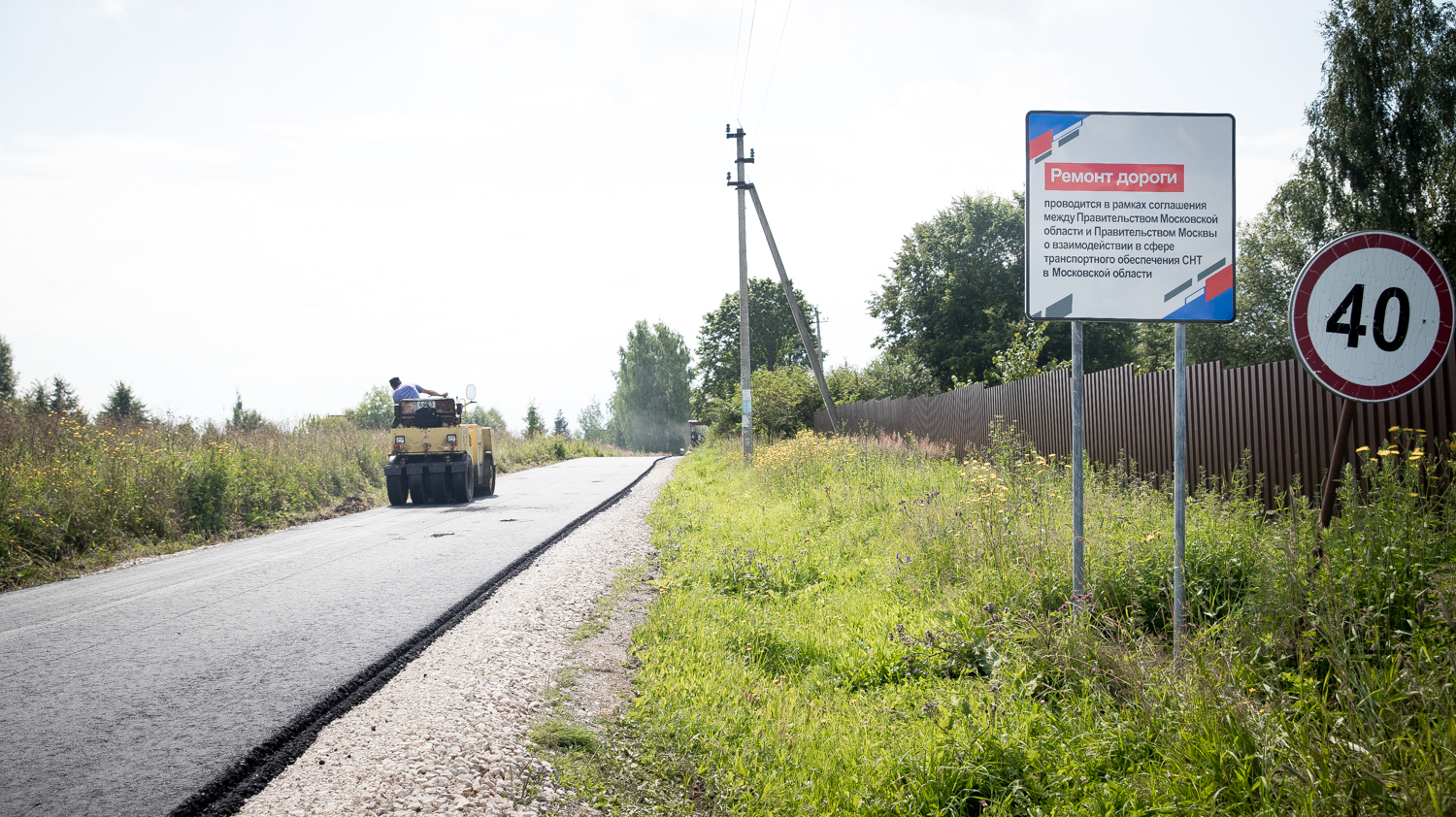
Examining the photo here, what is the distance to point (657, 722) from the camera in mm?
3709

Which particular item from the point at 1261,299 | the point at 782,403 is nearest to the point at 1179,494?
the point at 782,403

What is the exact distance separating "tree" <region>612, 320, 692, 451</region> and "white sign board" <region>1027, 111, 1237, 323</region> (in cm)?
7228

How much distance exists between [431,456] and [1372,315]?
14843 mm

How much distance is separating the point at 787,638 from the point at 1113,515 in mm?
2923

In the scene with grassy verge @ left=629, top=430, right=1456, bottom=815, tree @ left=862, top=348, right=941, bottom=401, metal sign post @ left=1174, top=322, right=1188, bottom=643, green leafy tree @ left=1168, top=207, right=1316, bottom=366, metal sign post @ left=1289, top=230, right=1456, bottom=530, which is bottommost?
grassy verge @ left=629, top=430, right=1456, bottom=815

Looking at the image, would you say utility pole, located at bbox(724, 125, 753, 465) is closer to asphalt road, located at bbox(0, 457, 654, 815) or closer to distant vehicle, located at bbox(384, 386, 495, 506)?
distant vehicle, located at bbox(384, 386, 495, 506)

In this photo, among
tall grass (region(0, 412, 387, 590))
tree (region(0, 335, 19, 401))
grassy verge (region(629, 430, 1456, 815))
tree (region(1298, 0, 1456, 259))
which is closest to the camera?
grassy verge (region(629, 430, 1456, 815))

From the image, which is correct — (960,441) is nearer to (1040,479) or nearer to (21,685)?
(1040,479)

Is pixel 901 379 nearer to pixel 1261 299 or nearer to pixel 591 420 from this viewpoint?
pixel 1261 299

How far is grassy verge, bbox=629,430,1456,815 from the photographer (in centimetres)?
250

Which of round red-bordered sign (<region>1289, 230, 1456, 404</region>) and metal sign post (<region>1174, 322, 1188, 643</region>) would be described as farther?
metal sign post (<region>1174, 322, 1188, 643</region>)

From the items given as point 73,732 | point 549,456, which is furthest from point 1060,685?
point 549,456

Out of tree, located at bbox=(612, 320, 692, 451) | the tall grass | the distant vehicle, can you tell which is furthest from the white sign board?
tree, located at bbox=(612, 320, 692, 451)

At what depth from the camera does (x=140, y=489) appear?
10477mm
